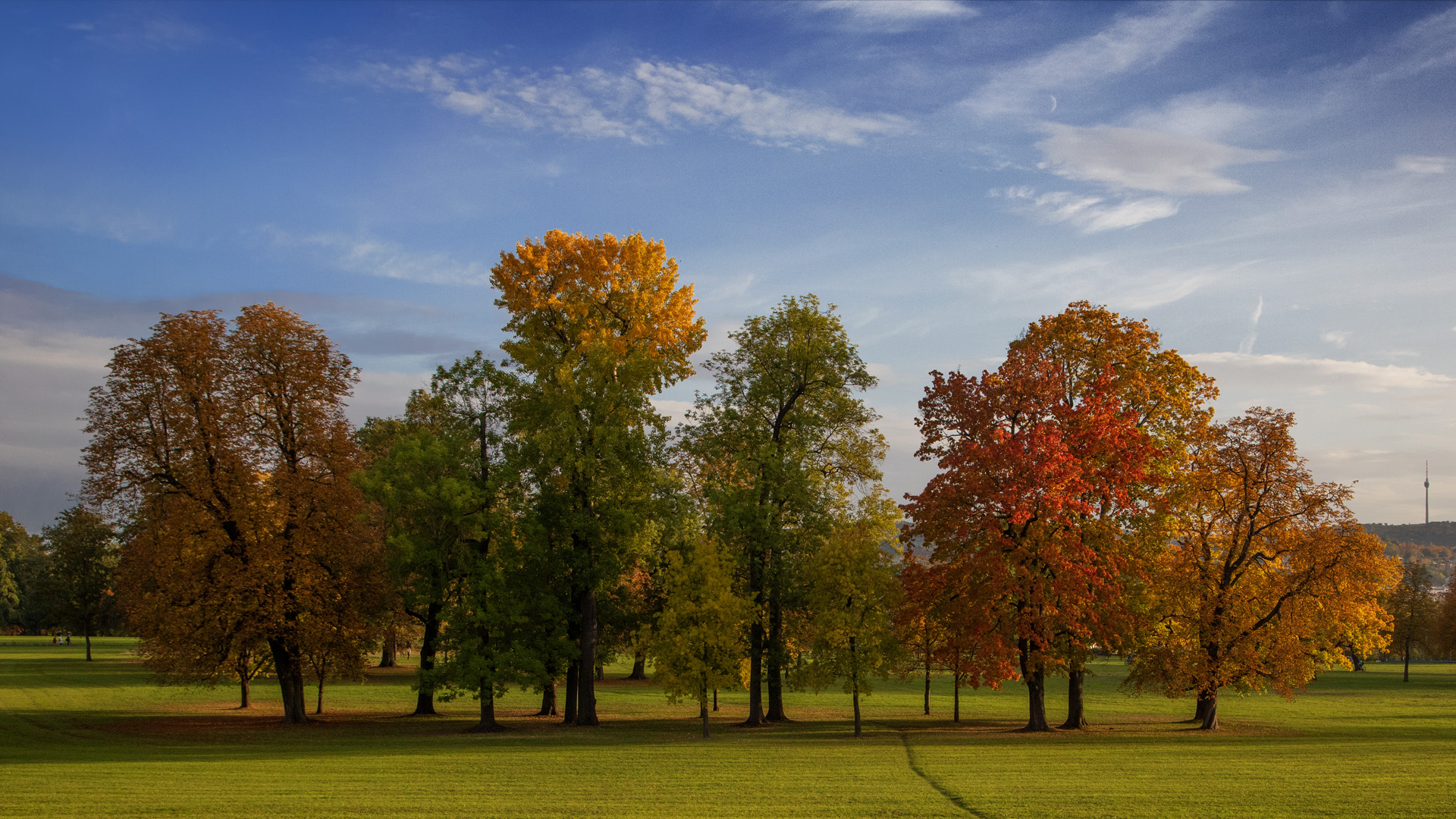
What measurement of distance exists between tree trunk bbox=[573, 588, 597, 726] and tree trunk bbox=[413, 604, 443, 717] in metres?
5.77

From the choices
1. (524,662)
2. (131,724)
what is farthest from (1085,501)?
(131,724)

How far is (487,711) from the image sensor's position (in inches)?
1460

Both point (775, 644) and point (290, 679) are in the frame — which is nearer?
point (290, 679)

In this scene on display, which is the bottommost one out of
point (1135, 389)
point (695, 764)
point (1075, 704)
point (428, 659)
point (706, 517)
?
point (1075, 704)

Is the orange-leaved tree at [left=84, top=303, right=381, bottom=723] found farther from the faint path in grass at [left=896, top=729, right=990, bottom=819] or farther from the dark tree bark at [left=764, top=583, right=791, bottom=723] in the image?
the faint path in grass at [left=896, top=729, right=990, bottom=819]

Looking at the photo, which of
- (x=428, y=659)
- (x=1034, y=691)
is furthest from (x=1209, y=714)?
(x=428, y=659)

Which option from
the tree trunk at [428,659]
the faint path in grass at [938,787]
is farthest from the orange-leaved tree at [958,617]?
the tree trunk at [428,659]

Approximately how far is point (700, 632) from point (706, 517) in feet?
29.4

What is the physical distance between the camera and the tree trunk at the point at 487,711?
36.3 metres

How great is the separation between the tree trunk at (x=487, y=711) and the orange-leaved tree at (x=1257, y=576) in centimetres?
2468

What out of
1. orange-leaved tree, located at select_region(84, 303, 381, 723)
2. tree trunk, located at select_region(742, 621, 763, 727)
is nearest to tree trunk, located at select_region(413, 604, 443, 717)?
orange-leaved tree, located at select_region(84, 303, 381, 723)

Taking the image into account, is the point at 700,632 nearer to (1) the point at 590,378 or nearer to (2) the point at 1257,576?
(1) the point at 590,378

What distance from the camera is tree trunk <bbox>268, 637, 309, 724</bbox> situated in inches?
1523

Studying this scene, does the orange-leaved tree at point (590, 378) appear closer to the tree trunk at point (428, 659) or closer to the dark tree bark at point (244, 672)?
the tree trunk at point (428, 659)
